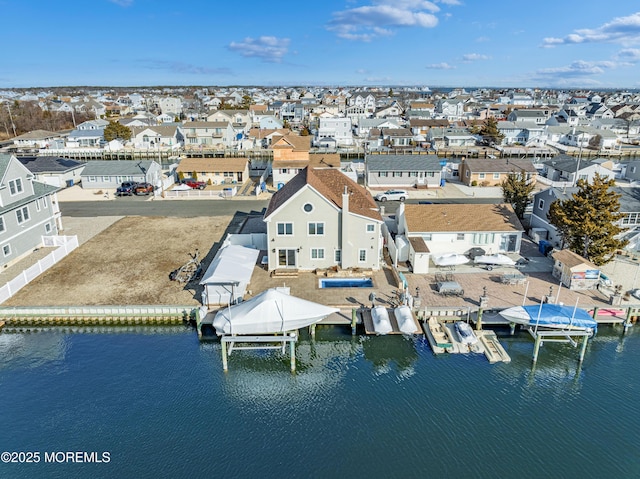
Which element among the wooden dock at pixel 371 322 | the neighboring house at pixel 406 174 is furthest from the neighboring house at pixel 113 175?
the wooden dock at pixel 371 322

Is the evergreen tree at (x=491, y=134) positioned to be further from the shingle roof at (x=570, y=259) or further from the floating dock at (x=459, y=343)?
the floating dock at (x=459, y=343)

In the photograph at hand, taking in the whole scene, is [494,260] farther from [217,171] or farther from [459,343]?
[217,171]

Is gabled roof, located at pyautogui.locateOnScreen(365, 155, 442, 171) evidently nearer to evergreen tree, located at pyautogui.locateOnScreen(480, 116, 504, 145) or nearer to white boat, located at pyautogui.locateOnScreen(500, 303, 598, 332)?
white boat, located at pyautogui.locateOnScreen(500, 303, 598, 332)

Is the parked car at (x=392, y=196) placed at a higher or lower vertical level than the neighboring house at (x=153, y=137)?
lower

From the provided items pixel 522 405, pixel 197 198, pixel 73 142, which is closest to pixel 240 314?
pixel 522 405

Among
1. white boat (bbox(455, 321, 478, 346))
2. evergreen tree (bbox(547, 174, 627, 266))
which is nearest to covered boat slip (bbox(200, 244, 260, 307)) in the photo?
white boat (bbox(455, 321, 478, 346))

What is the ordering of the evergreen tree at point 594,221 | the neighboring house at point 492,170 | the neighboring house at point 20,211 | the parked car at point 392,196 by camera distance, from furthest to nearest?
the neighboring house at point 492,170 → the parked car at point 392,196 → the neighboring house at point 20,211 → the evergreen tree at point 594,221

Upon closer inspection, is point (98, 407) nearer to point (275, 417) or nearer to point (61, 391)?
point (61, 391)
